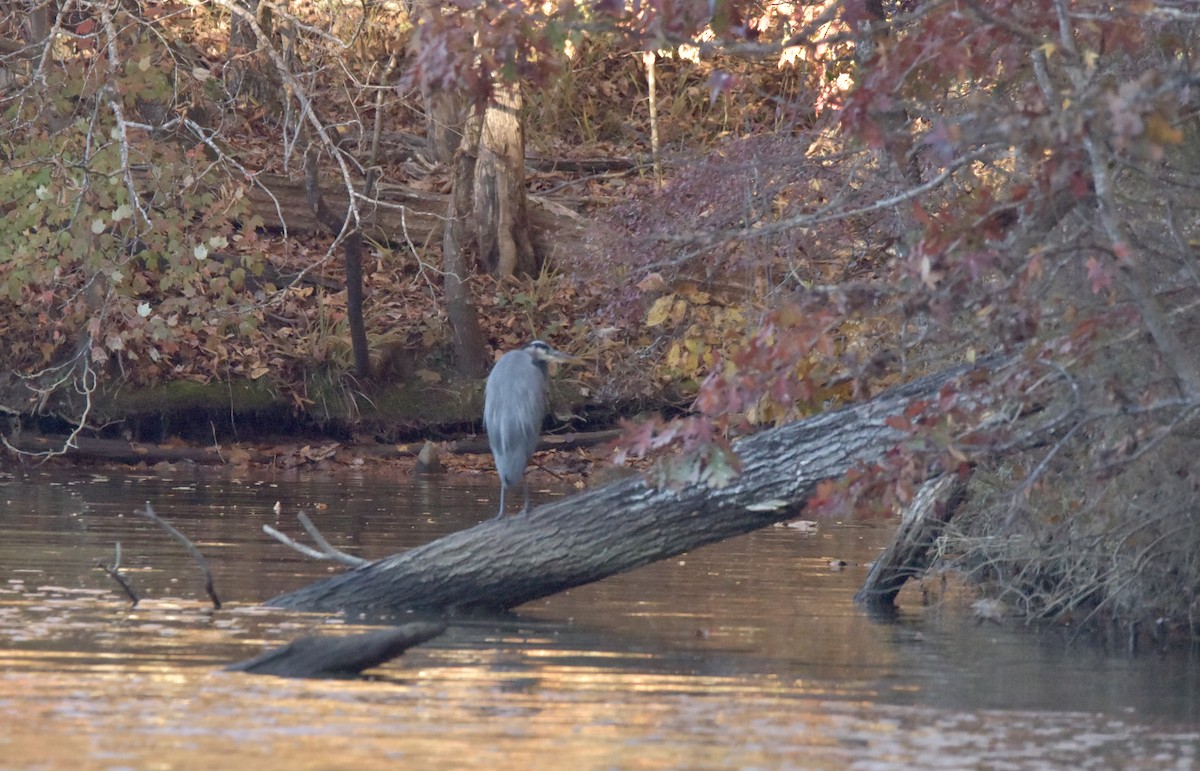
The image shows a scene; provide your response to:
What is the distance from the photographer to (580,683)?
6.60m

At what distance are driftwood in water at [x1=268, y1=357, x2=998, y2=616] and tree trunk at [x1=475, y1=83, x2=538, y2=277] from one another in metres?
9.50

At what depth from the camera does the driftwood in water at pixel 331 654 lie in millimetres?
6453

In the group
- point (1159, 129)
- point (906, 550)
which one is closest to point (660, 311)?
point (906, 550)

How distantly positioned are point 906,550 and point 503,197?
31.7 ft

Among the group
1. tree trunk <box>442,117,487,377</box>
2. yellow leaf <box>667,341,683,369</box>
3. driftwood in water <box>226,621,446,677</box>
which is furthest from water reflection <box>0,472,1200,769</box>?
tree trunk <box>442,117,487,377</box>

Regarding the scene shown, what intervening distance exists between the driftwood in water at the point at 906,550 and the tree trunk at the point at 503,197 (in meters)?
8.79

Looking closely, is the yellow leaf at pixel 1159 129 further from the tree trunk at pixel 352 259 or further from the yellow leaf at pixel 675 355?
the tree trunk at pixel 352 259

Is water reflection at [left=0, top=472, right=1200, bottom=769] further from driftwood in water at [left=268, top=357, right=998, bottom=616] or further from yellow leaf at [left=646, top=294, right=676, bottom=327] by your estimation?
yellow leaf at [left=646, top=294, right=676, bottom=327]

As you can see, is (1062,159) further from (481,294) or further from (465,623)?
(481,294)

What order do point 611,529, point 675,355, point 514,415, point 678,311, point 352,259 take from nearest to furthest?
point 611,529, point 514,415, point 675,355, point 678,311, point 352,259

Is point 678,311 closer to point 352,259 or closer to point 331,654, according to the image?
point 352,259

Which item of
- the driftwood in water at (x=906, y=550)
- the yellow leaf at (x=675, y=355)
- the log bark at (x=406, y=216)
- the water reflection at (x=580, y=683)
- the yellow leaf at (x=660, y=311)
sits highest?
the log bark at (x=406, y=216)

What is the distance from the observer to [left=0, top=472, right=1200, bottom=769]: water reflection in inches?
210

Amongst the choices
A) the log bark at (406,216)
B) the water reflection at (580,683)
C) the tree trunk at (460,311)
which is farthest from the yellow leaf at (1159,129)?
the log bark at (406,216)
